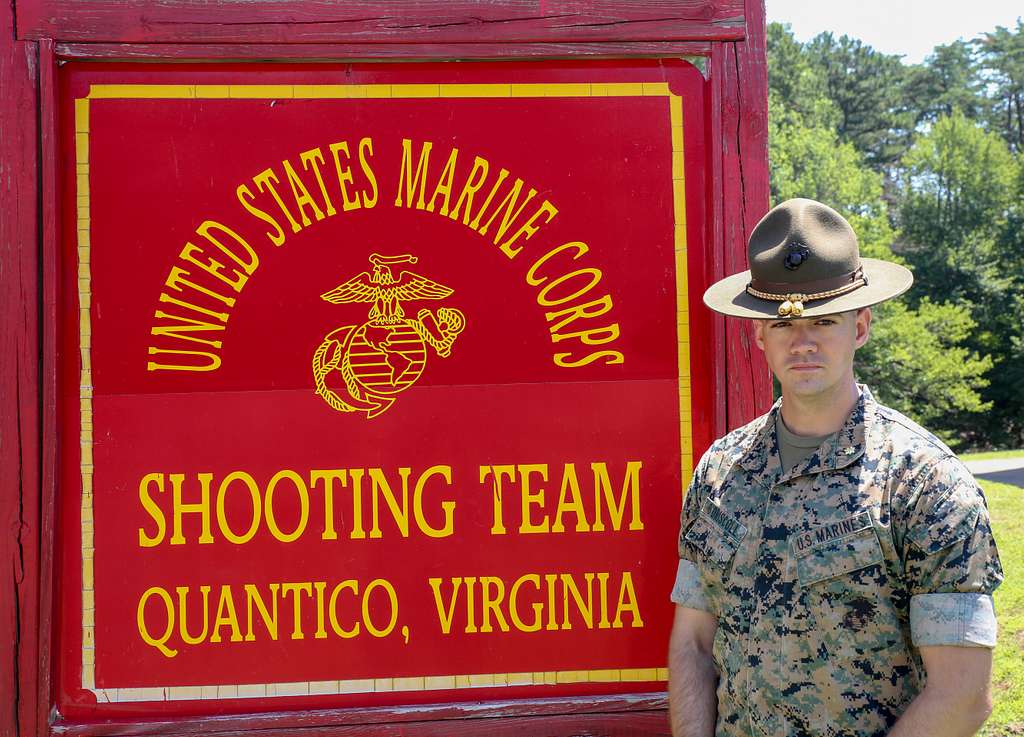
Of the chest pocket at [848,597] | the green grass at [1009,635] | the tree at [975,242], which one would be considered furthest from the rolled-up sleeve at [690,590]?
the tree at [975,242]

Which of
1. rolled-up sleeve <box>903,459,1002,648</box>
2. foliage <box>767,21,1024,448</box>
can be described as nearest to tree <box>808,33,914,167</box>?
foliage <box>767,21,1024,448</box>

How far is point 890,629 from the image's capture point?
198 cm

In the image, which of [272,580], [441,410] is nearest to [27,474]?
[272,580]

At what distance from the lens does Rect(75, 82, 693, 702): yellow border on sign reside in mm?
2666

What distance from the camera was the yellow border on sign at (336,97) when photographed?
2666mm

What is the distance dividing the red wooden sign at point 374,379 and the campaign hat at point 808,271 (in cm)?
55

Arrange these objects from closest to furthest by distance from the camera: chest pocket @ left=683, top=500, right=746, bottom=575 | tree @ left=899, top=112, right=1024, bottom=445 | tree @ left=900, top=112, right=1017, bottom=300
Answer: chest pocket @ left=683, top=500, right=746, bottom=575 < tree @ left=899, top=112, right=1024, bottom=445 < tree @ left=900, top=112, right=1017, bottom=300

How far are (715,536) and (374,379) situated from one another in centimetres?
101

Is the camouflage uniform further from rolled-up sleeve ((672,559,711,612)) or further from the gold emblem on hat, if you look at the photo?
the gold emblem on hat

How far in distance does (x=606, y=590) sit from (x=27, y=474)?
1.56 meters

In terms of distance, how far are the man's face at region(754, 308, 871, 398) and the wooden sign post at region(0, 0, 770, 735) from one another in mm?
601

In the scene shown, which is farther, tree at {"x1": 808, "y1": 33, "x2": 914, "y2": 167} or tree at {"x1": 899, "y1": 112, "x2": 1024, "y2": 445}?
tree at {"x1": 808, "y1": 33, "x2": 914, "y2": 167}

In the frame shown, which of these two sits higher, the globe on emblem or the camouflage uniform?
the globe on emblem

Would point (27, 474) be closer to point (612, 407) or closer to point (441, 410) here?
point (441, 410)
